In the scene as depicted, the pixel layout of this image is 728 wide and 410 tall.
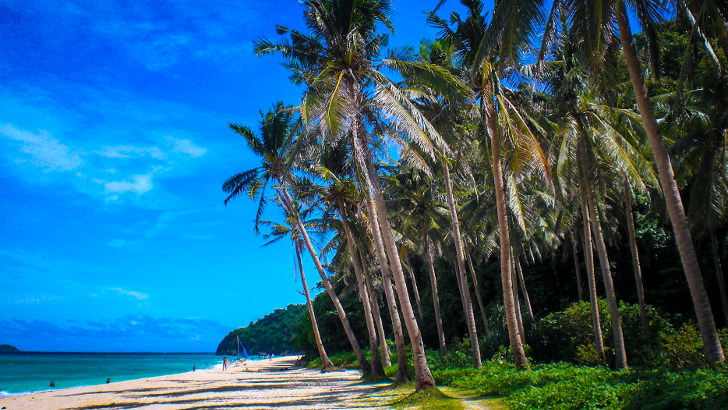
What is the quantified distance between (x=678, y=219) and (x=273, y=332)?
109m

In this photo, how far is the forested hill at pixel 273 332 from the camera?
104625 mm

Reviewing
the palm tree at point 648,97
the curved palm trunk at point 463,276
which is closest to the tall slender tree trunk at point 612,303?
the curved palm trunk at point 463,276

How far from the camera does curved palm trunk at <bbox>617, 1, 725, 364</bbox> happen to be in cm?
790

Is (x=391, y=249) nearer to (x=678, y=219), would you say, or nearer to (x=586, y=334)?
(x=678, y=219)

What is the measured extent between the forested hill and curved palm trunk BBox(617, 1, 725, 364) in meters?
94.1

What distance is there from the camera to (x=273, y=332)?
111 m

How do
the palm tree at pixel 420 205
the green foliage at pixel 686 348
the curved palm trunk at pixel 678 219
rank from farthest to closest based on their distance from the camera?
the palm tree at pixel 420 205, the green foliage at pixel 686 348, the curved palm trunk at pixel 678 219

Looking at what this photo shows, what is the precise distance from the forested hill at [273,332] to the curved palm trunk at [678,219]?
A: 94.1 meters

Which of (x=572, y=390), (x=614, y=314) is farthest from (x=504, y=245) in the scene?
(x=572, y=390)

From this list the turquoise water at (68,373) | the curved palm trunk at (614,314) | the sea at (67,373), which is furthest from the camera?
the turquoise water at (68,373)

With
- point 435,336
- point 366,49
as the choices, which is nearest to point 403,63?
point 366,49

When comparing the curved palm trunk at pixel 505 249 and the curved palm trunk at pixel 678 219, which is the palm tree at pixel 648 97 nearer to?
the curved palm trunk at pixel 678 219

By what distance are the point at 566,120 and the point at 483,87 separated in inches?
135

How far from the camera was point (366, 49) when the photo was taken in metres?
13.7
